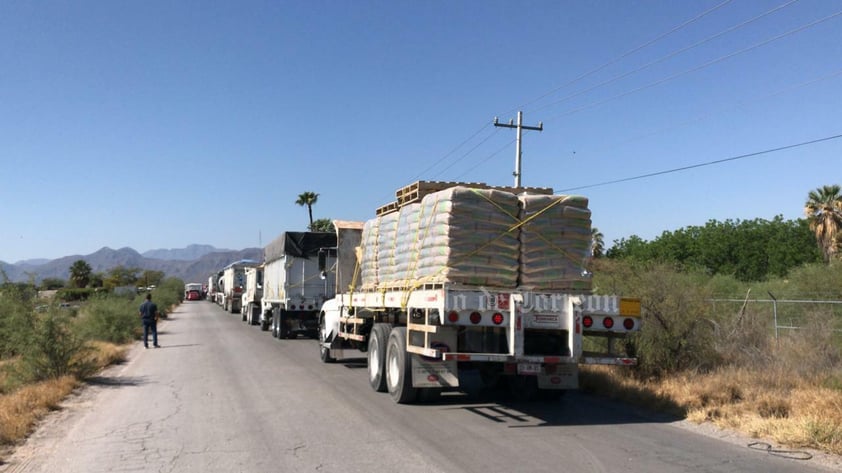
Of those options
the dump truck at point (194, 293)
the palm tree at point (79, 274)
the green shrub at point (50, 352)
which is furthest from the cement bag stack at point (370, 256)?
the palm tree at point (79, 274)

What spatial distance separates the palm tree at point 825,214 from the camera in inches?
1543

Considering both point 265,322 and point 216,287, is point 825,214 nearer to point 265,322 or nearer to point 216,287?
point 265,322

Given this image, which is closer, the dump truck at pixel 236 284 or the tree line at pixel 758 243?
the tree line at pixel 758 243

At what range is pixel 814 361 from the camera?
39.5 ft

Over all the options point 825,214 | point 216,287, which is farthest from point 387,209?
point 216,287

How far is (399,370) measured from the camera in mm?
10422

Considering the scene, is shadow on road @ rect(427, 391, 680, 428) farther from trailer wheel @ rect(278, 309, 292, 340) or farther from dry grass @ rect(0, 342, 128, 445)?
trailer wheel @ rect(278, 309, 292, 340)

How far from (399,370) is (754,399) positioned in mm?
5184

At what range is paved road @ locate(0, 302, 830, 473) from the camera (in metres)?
6.94

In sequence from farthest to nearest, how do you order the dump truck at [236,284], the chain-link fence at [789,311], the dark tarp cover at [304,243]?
the dump truck at [236,284], the dark tarp cover at [304,243], the chain-link fence at [789,311]

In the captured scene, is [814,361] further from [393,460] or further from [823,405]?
[393,460]

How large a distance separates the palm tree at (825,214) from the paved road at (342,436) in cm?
3448

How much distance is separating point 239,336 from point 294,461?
20044 millimetres

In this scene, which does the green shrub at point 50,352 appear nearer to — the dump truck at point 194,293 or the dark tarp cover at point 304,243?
the dark tarp cover at point 304,243
